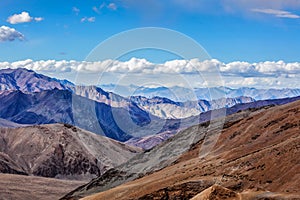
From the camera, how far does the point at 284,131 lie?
10831 cm

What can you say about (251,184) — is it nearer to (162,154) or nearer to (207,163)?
(207,163)

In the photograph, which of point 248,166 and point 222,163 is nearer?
point 248,166

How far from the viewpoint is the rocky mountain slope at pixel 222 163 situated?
77.1 metres

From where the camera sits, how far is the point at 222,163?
96.6 metres

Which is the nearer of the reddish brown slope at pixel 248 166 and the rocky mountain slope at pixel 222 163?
the reddish brown slope at pixel 248 166

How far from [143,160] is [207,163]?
58855 mm

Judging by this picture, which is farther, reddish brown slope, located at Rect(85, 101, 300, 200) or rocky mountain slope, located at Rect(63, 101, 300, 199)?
rocky mountain slope, located at Rect(63, 101, 300, 199)

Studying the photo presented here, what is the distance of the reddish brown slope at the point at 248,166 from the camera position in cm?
7538

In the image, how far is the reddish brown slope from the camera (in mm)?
75375

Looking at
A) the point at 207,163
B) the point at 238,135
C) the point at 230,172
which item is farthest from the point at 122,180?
the point at 230,172

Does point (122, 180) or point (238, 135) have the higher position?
point (238, 135)

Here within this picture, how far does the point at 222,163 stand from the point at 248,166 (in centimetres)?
1262

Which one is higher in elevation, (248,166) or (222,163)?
(248,166)

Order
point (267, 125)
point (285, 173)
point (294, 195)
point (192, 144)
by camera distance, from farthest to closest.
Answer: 1. point (192, 144)
2. point (267, 125)
3. point (285, 173)
4. point (294, 195)
